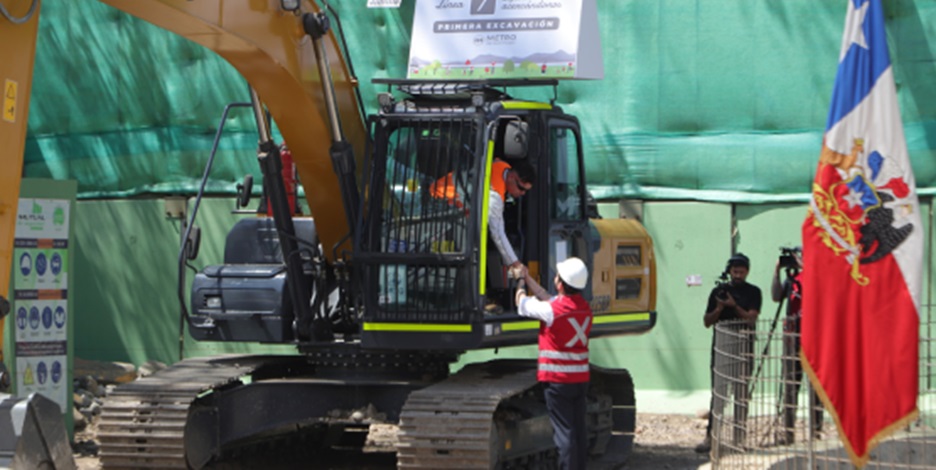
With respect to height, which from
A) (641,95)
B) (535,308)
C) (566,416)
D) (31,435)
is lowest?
(566,416)

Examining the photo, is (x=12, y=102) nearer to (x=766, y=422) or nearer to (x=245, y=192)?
(x=245, y=192)

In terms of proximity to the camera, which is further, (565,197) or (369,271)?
(565,197)

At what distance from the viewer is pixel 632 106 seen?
14977 mm

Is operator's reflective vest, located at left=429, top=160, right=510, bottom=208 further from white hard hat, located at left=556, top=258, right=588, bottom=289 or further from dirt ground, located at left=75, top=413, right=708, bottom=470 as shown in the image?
dirt ground, located at left=75, top=413, right=708, bottom=470

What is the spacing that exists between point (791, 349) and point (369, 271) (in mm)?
2919

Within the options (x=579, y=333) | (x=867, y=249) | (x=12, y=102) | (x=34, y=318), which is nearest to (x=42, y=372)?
(x=34, y=318)

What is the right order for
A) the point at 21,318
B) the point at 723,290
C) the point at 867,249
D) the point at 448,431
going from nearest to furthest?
the point at 867,249
the point at 448,431
the point at 21,318
the point at 723,290

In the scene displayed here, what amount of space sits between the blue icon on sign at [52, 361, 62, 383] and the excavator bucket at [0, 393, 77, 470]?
595cm

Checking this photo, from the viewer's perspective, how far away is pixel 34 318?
11.8 m

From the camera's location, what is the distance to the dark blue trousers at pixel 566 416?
952cm

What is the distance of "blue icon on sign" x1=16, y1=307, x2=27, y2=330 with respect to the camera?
11689 millimetres

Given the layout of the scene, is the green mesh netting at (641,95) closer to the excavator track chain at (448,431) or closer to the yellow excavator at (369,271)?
the yellow excavator at (369,271)

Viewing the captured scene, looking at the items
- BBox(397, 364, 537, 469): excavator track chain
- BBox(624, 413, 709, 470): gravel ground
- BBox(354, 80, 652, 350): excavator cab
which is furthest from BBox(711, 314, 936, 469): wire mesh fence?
BBox(624, 413, 709, 470): gravel ground

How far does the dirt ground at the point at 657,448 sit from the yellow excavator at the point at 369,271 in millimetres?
1403
